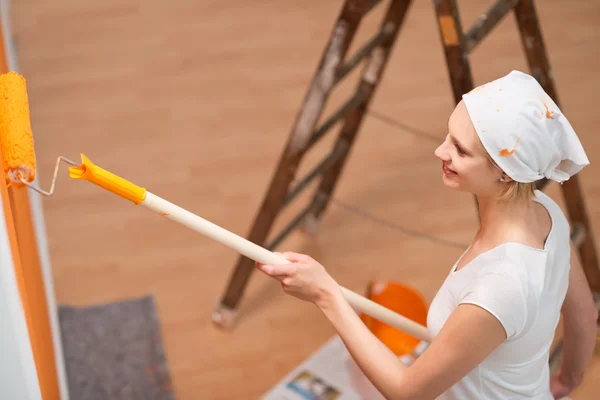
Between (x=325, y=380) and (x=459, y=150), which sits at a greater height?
(x=459, y=150)

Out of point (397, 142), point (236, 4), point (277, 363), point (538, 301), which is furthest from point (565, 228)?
point (236, 4)

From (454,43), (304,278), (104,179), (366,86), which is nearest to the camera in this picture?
(104,179)

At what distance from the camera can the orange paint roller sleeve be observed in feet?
3.69

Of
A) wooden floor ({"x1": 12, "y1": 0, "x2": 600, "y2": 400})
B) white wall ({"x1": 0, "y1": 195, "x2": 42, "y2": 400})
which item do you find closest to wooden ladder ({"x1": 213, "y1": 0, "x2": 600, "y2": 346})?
wooden floor ({"x1": 12, "y1": 0, "x2": 600, "y2": 400})

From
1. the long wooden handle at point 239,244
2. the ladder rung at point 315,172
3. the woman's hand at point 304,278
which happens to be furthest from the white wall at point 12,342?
the ladder rung at point 315,172

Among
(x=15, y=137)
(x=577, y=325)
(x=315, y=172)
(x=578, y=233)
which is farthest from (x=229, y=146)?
(x=15, y=137)

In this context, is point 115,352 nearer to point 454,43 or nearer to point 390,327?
point 390,327

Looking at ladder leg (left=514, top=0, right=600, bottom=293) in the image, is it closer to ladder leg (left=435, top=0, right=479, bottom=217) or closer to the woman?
ladder leg (left=435, top=0, right=479, bottom=217)

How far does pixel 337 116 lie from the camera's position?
2393mm

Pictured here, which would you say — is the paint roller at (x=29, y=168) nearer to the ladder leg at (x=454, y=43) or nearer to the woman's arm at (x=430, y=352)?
the woman's arm at (x=430, y=352)

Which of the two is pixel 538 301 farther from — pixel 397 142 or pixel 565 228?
pixel 397 142

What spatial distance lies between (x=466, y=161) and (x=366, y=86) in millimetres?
1054

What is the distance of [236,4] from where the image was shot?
413cm

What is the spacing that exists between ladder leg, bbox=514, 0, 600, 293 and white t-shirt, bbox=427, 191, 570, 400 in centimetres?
71
